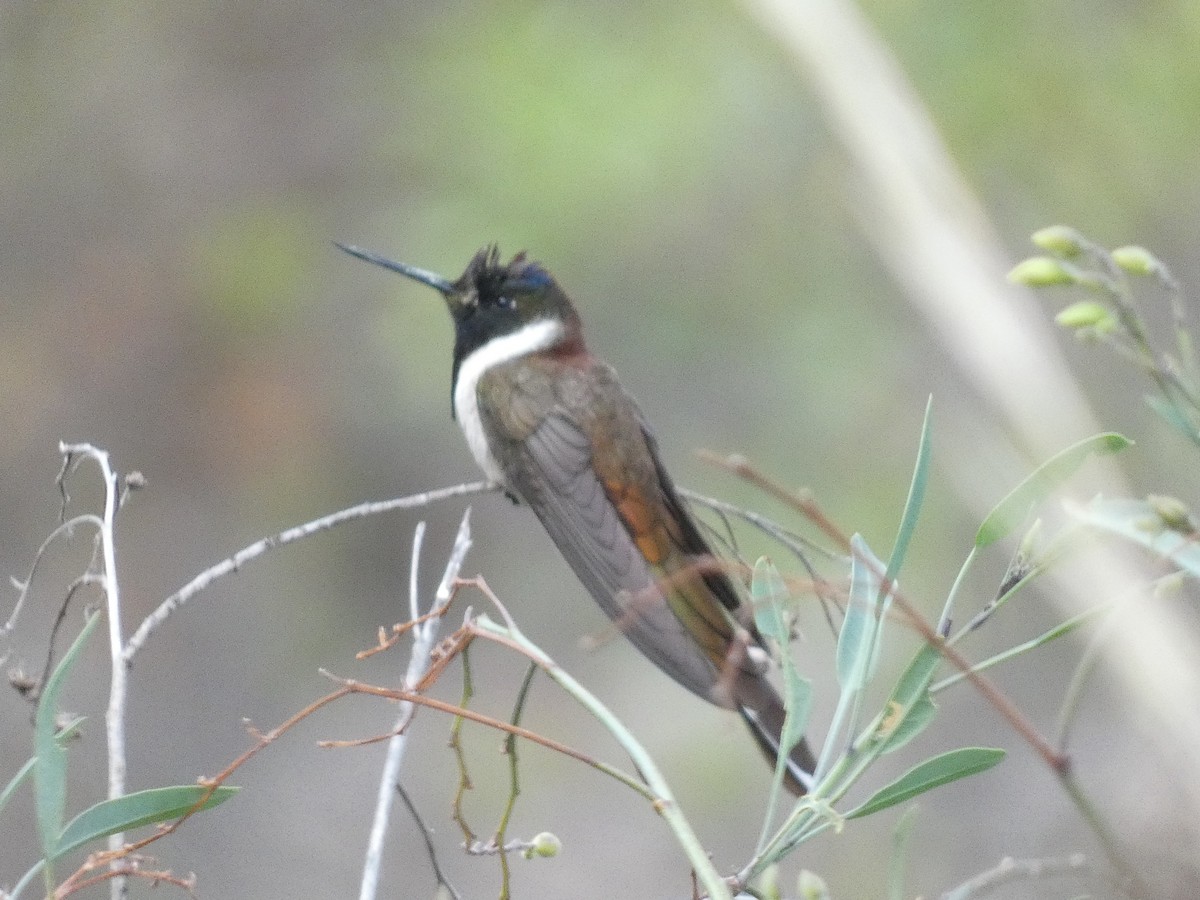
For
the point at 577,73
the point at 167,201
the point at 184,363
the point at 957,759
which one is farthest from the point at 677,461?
the point at 957,759

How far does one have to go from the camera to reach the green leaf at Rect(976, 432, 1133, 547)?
1.45 meters

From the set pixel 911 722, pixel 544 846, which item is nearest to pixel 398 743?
pixel 544 846

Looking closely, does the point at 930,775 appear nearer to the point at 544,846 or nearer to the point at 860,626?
the point at 860,626

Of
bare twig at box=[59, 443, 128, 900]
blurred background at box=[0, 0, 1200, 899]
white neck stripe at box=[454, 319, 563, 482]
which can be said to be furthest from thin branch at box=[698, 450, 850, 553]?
white neck stripe at box=[454, 319, 563, 482]

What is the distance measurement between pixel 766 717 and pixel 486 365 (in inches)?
78.1

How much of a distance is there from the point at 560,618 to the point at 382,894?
1976mm

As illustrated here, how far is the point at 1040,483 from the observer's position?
1495 millimetres

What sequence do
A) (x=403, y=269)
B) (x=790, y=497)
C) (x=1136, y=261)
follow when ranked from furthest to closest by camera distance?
1. (x=403, y=269)
2. (x=1136, y=261)
3. (x=790, y=497)

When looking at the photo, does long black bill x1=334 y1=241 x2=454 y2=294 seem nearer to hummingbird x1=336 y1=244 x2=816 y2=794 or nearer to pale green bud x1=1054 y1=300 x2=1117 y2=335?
hummingbird x1=336 y1=244 x2=816 y2=794

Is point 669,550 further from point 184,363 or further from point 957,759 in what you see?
point 184,363

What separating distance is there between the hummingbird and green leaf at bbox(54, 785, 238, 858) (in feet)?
5.36

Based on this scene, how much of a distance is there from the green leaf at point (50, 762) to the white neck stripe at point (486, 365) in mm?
2732

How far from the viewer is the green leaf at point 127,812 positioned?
4.71ft

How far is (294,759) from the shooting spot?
8484 mm
